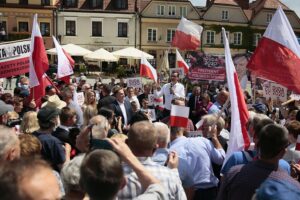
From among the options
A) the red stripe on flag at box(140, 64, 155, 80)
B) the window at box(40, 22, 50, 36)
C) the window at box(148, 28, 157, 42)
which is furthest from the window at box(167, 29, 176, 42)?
the red stripe on flag at box(140, 64, 155, 80)

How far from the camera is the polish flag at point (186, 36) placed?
58.6ft

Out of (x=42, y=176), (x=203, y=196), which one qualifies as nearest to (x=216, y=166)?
(x=203, y=196)

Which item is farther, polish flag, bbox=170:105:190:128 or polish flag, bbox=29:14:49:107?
polish flag, bbox=29:14:49:107

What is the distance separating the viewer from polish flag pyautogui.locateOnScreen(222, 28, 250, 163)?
5.31 meters

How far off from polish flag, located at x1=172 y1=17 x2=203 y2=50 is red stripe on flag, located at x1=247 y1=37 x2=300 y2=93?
35.6ft

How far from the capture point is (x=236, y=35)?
58219 millimetres

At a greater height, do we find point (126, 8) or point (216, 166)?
point (126, 8)

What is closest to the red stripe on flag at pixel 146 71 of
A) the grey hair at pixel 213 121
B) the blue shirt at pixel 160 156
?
the grey hair at pixel 213 121

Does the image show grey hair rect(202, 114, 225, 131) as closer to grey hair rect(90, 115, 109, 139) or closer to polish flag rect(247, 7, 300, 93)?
polish flag rect(247, 7, 300, 93)

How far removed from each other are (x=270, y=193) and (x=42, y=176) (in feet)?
3.51

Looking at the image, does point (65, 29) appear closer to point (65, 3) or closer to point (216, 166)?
point (65, 3)

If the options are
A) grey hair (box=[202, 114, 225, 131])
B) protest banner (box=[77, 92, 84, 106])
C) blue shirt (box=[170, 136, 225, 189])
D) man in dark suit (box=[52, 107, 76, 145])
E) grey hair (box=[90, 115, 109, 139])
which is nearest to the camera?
grey hair (box=[90, 115, 109, 139])

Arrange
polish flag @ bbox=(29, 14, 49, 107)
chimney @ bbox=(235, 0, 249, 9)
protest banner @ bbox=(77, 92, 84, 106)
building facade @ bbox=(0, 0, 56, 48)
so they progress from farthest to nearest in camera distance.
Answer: chimney @ bbox=(235, 0, 249, 9) → building facade @ bbox=(0, 0, 56, 48) → protest banner @ bbox=(77, 92, 84, 106) → polish flag @ bbox=(29, 14, 49, 107)

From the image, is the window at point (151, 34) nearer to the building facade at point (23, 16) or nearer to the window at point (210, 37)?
the window at point (210, 37)
